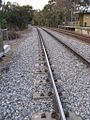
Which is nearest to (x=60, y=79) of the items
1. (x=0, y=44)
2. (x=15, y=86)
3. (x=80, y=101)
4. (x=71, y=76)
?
(x=71, y=76)

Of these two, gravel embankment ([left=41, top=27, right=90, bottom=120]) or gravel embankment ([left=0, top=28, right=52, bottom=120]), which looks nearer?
gravel embankment ([left=0, top=28, right=52, bottom=120])

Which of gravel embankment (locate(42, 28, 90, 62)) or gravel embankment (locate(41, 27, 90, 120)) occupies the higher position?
gravel embankment (locate(41, 27, 90, 120))

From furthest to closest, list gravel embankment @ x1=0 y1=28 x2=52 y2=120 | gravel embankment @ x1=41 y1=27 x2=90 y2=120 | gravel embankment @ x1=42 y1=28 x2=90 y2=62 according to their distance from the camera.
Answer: gravel embankment @ x1=42 y1=28 x2=90 y2=62 < gravel embankment @ x1=41 y1=27 x2=90 y2=120 < gravel embankment @ x1=0 y1=28 x2=52 y2=120

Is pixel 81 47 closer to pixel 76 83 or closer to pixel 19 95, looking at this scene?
pixel 76 83

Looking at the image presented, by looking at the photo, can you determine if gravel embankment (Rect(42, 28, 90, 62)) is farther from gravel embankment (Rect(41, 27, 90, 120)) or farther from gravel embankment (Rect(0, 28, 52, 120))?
gravel embankment (Rect(0, 28, 52, 120))

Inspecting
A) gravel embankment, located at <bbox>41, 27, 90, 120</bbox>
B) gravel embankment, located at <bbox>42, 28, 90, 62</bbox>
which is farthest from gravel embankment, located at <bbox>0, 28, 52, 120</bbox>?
gravel embankment, located at <bbox>42, 28, 90, 62</bbox>

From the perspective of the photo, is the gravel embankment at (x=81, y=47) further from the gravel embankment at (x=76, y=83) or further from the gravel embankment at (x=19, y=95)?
the gravel embankment at (x=19, y=95)

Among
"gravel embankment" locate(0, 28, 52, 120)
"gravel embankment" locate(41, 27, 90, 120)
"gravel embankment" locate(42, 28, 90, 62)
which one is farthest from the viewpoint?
"gravel embankment" locate(42, 28, 90, 62)

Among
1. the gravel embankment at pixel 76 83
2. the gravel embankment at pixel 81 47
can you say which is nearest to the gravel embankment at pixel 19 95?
the gravel embankment at pixel 76 83

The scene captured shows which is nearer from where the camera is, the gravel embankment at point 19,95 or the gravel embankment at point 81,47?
the gravel embankment at point 19,95

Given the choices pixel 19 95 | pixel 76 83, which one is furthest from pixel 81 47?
pixel 19 95

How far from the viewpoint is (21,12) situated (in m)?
53.4

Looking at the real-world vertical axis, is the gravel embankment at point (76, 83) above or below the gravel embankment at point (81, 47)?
above

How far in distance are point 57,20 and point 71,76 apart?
78.6 m
